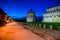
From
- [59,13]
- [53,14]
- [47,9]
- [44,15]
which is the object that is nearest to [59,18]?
[59,13]

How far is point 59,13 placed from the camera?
112188 mm

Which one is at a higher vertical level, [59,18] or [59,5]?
[59,5]

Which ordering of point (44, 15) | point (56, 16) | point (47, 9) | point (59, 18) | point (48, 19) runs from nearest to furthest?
point (59, 18) < point (56, 16) < point (48, 19) < point (44, 15) < point (47, 9)

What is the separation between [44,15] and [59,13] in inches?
777

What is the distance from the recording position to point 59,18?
105812 millimetres

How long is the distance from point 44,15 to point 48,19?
29.2 feet

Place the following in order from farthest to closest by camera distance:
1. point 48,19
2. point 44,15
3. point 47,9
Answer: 1. point 47,9
2. point 44,15
3. point 48,19

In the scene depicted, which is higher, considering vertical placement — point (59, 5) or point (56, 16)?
point (59, 5)

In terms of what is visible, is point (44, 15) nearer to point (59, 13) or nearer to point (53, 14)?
point (53, 14)

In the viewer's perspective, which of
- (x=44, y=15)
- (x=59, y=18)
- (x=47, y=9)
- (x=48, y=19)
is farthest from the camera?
(x=47, y=9)

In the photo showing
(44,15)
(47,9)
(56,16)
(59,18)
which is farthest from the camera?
(47,9)

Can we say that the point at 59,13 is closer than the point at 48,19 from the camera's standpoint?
Yes

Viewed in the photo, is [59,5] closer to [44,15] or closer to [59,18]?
[44,15]

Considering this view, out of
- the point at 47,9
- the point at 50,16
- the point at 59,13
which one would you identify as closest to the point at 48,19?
the point at 50,16
